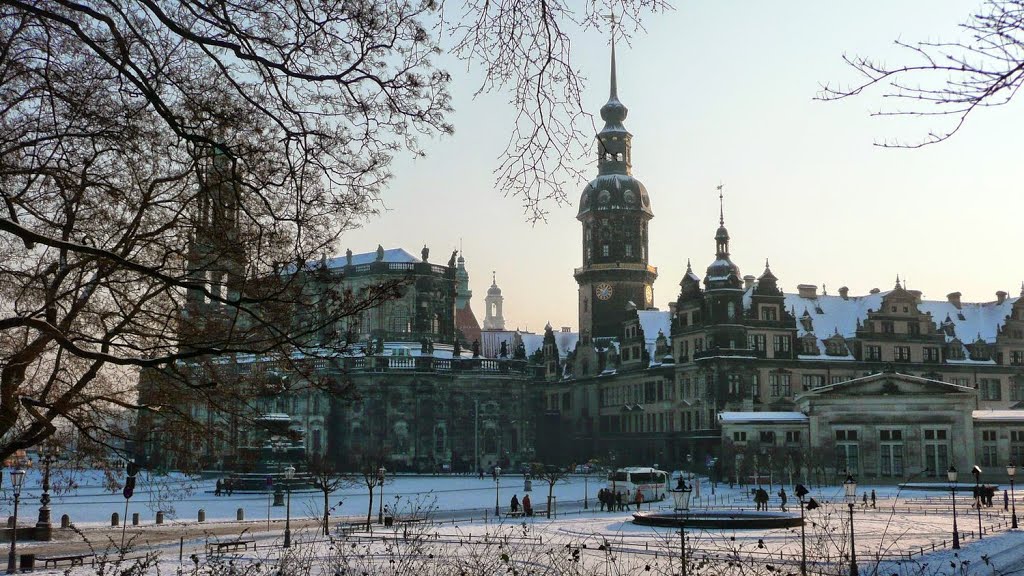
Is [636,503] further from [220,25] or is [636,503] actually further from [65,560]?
[220,25]

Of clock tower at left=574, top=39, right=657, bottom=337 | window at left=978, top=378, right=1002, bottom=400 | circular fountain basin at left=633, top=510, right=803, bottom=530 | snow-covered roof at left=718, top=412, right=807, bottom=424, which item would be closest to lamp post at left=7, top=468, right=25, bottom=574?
circular fountain basin at left=633, top=510, right=803, bottom=530

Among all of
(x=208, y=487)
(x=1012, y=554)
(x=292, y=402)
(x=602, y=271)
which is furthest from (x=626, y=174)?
(x=1012, y=554)

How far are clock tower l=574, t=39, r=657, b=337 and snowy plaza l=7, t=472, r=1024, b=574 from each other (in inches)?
1413

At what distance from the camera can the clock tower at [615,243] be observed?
343ft

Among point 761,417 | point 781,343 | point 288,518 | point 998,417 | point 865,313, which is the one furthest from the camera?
point 865,313

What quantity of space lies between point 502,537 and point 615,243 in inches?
3355

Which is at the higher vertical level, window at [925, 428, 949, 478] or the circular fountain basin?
window at [925, 428, 949, 478]

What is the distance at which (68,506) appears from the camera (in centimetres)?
5556

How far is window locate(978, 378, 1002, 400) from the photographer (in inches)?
3627

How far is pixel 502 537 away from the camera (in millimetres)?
20672

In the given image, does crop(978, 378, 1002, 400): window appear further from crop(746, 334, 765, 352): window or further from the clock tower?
the clock tower

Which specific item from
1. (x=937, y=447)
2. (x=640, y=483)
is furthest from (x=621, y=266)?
(x=640, y=483)

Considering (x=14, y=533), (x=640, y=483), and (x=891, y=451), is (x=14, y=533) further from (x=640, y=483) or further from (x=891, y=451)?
(x=891, y=451)

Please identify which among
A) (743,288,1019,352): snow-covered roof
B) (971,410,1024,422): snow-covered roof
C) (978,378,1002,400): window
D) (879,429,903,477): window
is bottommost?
(879,429,903,477): window
